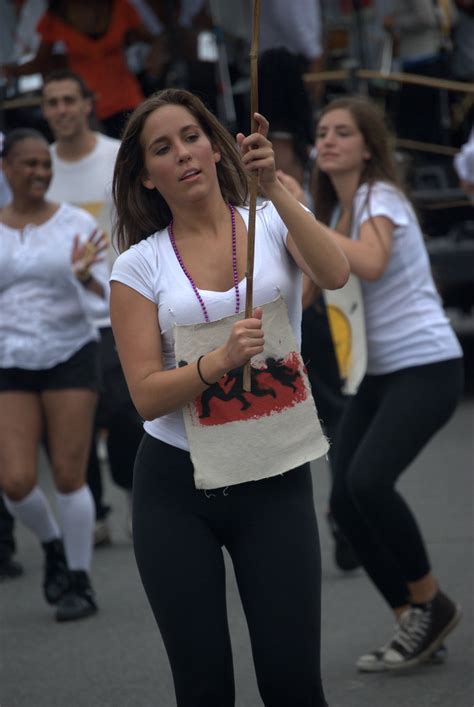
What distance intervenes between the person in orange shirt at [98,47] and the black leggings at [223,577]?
7.43 m

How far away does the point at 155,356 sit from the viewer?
3.70 m

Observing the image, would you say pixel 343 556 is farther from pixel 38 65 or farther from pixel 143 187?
pixel 38 65

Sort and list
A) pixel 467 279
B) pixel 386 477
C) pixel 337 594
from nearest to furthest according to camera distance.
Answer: pixel 386 477 < pixel 337 594 < pixel 467 279

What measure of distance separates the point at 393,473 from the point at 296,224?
190cm

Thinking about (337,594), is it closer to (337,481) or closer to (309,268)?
Answer: (337,481)

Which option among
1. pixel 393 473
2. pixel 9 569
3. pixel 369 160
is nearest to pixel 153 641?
pixel 393 473

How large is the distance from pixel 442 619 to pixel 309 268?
2.06 m

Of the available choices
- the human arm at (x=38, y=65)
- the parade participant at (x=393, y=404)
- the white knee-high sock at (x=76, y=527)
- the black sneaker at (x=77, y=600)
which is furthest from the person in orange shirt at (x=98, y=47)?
the parade participant at (x=393, y=404)

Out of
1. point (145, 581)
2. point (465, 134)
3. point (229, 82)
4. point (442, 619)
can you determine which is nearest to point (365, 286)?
point (442, 619)

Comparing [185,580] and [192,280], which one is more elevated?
[192,280]

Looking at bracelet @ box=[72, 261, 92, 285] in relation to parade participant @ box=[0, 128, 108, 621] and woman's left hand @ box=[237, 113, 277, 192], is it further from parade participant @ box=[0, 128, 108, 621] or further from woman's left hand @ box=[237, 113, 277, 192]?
woman's left hand @ box=[237, 113, 277, 192]

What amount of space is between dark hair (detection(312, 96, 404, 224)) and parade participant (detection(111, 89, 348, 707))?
1966 millimetres

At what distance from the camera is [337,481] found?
18.2 ft

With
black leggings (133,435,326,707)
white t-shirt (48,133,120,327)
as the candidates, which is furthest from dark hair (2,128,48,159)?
black leggings (133,435,326,707)
